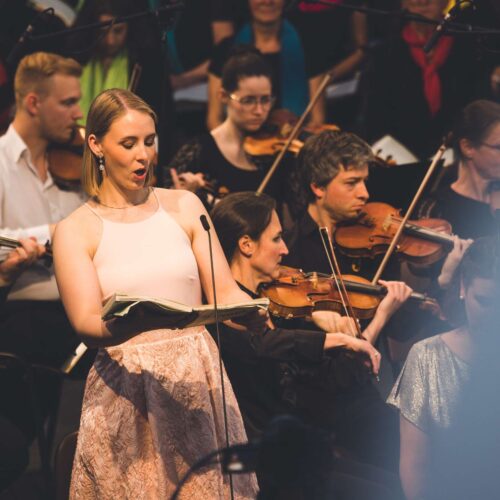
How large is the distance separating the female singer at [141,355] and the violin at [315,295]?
0.76m

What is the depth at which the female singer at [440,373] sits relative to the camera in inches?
113

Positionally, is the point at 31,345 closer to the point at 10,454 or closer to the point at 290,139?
the point at 10,454

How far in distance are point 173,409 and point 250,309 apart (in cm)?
45

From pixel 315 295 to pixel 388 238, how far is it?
541 millimetres

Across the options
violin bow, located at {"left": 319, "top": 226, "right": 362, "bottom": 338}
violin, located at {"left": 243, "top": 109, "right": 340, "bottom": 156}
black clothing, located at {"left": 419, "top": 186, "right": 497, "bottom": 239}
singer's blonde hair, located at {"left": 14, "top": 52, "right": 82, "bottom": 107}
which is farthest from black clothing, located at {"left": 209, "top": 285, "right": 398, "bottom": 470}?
singer's blonde hair, located at {"left": 14, "top": 52, "right": 82, "bottom": 107}

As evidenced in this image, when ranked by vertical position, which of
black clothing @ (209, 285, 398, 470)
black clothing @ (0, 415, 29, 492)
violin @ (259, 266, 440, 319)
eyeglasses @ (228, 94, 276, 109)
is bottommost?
black clothing @ (0, 415, 29, 492)

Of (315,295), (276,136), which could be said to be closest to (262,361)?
(315,295)

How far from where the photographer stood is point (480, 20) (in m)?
4.76

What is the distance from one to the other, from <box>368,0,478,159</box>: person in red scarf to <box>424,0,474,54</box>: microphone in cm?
134

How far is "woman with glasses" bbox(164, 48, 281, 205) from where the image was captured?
4504 mm

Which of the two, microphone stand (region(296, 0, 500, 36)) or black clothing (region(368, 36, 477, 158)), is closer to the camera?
microphone stand (region(296, 0, 500, 36))

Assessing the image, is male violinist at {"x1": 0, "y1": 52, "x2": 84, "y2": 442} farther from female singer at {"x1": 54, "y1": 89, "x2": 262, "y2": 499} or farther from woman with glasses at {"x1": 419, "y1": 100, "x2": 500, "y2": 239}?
woman with glasses at {"x1": 419, "y1": 100, "x2": 500, "y2": 239}

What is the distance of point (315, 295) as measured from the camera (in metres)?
3.65

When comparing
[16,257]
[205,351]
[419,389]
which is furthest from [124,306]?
[16,257]
